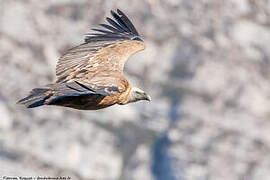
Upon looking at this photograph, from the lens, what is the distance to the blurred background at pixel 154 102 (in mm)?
22859

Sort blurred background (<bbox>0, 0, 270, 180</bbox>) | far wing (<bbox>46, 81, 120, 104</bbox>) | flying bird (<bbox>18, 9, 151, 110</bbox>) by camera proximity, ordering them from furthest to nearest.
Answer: blurred background (<bbox>0, 0, 270, 180</bbox>)
flying bird (<bbox>18, 9, 151, 110</bbox>)
far wing (<bbox>46, 81, 120, 104</bbox>)

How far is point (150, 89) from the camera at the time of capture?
80.1 ft

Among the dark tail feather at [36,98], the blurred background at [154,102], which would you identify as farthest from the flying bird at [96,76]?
the blurred background at [154,102]

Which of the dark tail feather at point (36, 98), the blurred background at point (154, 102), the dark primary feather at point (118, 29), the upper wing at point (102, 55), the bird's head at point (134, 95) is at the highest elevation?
the blurred background at point (154, 102)

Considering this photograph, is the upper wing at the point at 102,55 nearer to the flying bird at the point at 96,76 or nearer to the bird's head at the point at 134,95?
the flying bird at the point at 96,76

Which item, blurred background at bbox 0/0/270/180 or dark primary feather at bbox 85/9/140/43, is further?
blurred background at bbox 0/0/270/180

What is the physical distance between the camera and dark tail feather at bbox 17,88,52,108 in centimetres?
999

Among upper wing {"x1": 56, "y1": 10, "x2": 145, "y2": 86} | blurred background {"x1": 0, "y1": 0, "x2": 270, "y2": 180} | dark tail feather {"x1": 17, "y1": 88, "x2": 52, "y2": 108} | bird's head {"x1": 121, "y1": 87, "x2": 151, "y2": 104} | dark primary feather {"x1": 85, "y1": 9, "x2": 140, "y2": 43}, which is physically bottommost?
dark tail feather {"x1": 17, "y1": 88, "x2": 52, "y2": 108}

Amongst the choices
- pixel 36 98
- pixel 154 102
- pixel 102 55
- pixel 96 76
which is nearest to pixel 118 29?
pixel 102 55

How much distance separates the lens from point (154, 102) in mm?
24125

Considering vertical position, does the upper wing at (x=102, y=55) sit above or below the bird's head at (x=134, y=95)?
above

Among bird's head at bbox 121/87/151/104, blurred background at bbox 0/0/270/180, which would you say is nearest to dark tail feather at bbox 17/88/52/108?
bird's head at bbox 121/87/151/104

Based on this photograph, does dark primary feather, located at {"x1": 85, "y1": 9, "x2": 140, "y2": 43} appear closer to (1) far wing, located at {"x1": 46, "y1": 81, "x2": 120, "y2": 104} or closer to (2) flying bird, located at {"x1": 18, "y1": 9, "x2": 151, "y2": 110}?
(2) flying bird, located at {"x1": 18, "y1": 9, "x2": 151, "y2": 110}

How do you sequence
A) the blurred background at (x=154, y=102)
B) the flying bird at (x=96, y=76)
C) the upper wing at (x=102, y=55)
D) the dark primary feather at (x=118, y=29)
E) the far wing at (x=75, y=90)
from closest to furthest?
the far wing at (x=75, y=90) → the flying bird at (x=96, y=76) → the upper wing at (x=102, y=55) → the dark primary feather at (x=118, y=29) → the blurred background at (x=154, y=102)
